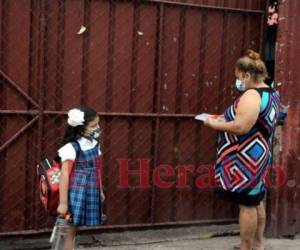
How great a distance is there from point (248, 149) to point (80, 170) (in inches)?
52.3

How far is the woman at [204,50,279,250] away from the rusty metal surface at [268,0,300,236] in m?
0.94

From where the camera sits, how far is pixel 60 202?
4301 millimetres

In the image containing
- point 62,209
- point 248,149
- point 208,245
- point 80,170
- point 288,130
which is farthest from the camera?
point 288,130

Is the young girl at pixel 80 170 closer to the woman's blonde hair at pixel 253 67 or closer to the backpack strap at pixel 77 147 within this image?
the backpack strap at pixel 77 147

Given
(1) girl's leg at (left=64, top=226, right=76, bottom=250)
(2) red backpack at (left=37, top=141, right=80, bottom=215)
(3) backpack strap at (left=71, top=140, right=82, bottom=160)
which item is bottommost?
(1) girl's leg at (left=64, top=226, right=76, bottom=250)

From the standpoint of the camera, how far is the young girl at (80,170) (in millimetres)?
4312

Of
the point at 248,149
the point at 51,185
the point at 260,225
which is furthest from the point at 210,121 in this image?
the point at 51,185

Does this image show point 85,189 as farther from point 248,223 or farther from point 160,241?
point 160,241

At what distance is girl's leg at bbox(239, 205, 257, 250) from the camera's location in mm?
4770

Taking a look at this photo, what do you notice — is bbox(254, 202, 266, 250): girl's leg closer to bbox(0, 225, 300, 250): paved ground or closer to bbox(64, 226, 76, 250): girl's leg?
bbox(0, 225, 300, 250): paved ground

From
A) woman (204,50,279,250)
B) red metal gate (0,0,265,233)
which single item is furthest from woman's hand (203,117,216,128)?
red metal gate (0,0,265,233)

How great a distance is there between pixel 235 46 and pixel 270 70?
0.43 metres

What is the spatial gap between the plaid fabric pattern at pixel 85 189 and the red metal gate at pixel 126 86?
996mm

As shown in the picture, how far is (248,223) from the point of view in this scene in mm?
4770
